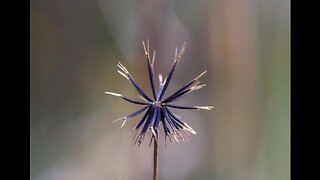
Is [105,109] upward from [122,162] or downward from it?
upward
